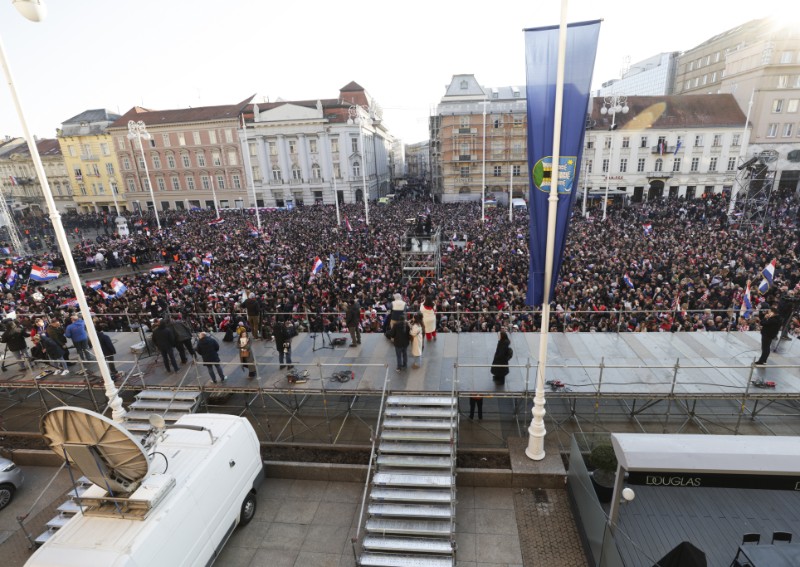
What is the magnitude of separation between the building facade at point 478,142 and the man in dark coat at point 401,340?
50674 millimetres

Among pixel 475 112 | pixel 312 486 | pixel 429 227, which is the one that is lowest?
pixel 312 486

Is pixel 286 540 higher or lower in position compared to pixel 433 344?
lower

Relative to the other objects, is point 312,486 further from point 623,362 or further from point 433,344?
point 623,362

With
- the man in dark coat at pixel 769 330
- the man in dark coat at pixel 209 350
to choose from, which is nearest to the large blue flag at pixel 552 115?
the man in dark coat at pixel 769 330

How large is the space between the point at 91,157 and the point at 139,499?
81.0 metres

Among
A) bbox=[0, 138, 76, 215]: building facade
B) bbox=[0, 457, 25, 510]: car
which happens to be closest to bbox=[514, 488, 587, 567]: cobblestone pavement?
bbox=[0, 457, 25, 510]: car

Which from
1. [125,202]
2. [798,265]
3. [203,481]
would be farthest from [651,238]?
[125,202]

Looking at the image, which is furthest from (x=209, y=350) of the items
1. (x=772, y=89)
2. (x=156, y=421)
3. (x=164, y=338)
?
(x=772, y=89)

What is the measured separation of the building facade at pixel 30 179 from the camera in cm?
6969

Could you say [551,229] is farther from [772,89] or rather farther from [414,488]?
[772,89]

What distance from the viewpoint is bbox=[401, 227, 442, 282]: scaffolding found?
66.4ft

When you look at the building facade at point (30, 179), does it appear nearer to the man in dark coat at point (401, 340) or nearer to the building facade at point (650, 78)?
the man in dark coat at point (401, 340)

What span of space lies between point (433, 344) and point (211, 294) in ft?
38.3

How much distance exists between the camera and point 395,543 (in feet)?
23.4
